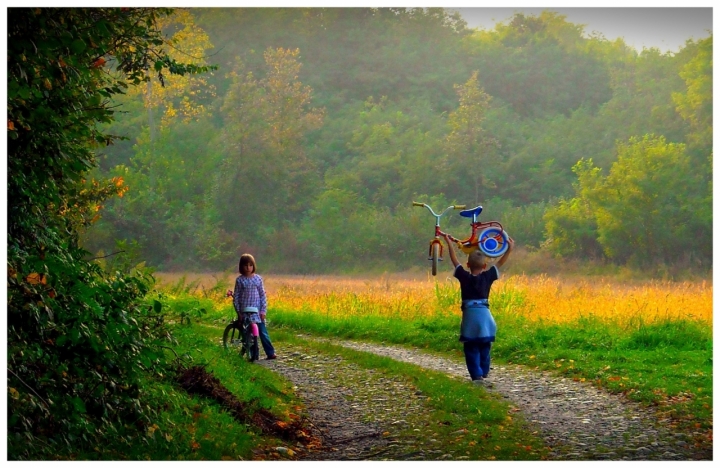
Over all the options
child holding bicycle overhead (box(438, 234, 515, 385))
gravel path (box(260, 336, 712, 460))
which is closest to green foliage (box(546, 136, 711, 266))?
gravel path (box(260, 336, 712, 460))

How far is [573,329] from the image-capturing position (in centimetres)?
1339

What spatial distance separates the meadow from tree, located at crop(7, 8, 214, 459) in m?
→ 4.56

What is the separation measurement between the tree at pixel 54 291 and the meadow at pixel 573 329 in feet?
15.0

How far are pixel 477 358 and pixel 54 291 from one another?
5.49 metres

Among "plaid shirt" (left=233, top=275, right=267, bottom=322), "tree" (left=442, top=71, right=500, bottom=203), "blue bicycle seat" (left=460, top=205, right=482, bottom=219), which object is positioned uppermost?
"tree" (left=442, top=71, right=500, bottom=203)

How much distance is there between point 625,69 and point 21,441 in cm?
4798

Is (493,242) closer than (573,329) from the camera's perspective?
Yes

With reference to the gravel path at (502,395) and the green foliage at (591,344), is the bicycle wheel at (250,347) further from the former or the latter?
the green foliage at (591,344)

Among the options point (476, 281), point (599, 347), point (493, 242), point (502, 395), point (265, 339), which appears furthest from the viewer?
point (599, 347)

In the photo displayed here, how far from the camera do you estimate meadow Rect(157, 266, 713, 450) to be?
30.9ft

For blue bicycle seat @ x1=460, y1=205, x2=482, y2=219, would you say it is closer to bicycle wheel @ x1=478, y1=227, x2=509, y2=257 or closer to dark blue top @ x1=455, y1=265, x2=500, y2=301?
bicycle wheel @ x1=478, y1=227, x2=509, y2=257

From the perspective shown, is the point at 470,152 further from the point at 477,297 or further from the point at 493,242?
the point at 477,297

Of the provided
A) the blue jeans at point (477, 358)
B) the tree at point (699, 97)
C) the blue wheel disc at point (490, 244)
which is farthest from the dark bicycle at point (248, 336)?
the tree at point (699, 97)

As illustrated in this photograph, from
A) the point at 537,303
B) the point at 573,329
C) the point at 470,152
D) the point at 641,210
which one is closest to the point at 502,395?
the point at 573,329
